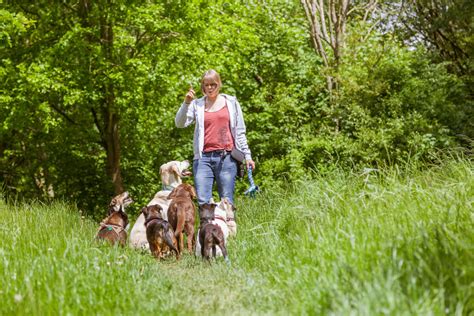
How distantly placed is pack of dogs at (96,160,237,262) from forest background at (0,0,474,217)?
191 inches

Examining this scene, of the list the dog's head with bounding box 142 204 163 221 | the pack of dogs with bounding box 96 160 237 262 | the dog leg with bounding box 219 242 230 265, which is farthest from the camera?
the dog's head with bounding box 142 204 163 221

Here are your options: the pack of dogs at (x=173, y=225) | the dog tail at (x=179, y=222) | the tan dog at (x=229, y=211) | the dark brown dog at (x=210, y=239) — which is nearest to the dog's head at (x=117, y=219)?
the pack of dogs at (x=173, y=225)

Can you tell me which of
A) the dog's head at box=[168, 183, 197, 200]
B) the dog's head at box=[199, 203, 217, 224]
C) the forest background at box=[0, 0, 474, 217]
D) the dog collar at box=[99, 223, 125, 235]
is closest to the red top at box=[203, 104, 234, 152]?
the dog's head at box=[168, 183, 197, 200]

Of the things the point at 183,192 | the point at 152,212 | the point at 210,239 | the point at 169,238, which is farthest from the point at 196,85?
the point at 210,239

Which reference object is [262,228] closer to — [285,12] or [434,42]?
[285,12]

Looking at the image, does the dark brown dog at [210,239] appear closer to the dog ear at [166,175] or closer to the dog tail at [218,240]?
the dog tail at [218,240]

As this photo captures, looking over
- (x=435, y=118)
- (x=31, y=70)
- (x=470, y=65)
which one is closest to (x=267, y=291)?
(x=31, y=70)

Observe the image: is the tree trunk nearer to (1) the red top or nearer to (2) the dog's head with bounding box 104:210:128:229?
(2) the dog's head with bounding box 104:210:128:229

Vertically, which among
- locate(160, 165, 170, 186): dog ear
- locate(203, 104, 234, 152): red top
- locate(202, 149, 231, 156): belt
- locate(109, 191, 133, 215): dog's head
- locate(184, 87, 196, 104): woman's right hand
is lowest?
locate(109, 191, 133, 215): dog's head

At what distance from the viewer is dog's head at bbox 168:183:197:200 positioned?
778 cm

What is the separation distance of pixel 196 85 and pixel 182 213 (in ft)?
24.7

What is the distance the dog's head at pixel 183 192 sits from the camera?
778 centimetres

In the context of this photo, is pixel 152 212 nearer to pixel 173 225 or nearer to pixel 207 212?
pixel 173 225

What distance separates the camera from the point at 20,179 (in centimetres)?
2086
